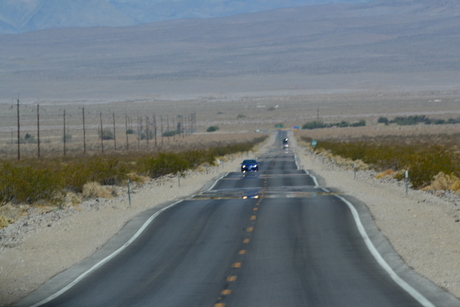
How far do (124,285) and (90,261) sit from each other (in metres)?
2.93

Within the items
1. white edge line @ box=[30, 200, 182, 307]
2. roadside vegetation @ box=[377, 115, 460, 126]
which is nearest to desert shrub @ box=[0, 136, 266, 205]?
white edge line @ box=[30, 200, 182, 307]

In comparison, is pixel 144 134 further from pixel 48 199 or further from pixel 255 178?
pixel 48 199

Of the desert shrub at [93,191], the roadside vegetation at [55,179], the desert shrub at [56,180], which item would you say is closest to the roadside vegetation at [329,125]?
the roadside vegetation at [55,179]

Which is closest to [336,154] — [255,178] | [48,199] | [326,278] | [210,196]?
[255,178]

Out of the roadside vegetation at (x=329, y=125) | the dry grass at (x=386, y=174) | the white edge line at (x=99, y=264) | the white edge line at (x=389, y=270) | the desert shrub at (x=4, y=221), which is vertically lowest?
the roadside vegetation at (x=329, y=125)

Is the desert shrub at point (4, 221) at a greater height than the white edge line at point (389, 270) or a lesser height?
lesser

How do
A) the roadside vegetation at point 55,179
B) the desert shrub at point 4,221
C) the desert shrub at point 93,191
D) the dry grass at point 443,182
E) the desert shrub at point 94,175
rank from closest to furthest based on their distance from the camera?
1. the desert shrub at point 4,221
2. the roadside vegetation at point 55,179
3. the dry grass at point 443,182
4. the desert shrub at point 93,191
5. the desert shrub at point 94,175

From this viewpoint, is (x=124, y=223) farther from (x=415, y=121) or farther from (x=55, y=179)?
(x=415, y=121)

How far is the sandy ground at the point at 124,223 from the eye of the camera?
1396 cm

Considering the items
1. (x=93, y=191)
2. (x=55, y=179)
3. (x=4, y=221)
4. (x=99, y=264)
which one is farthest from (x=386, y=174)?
(x=99, y=264)

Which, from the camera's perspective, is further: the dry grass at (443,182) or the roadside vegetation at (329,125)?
the roadside vegetation at (329,125)

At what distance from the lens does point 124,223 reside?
21234 millimetres

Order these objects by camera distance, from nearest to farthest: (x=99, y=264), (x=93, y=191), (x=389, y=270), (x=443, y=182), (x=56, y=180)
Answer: (x=389, y=270)
(x=99, y=264)
(x=56, y=180)
(x=443, y=182)
(x=93, y=191)

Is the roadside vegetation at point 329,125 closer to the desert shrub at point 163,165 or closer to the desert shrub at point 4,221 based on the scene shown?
the desert shrub at point 163,165
